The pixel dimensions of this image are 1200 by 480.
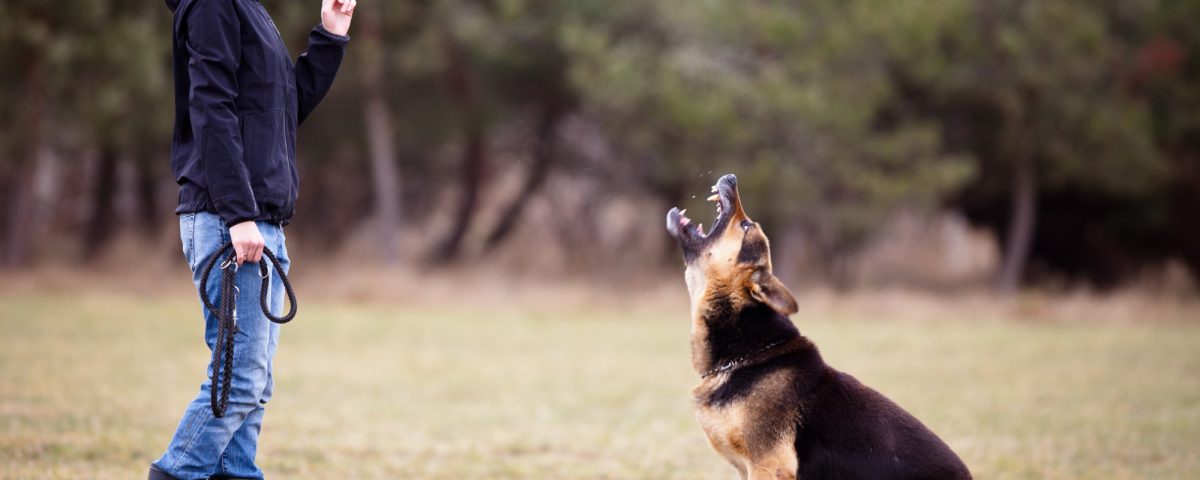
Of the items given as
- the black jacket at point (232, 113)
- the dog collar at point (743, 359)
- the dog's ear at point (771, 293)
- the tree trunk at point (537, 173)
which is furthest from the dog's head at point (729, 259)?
the tree trunk at point (537, 173)

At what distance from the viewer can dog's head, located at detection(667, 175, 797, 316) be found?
4688 mm

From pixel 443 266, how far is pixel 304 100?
18926 mm

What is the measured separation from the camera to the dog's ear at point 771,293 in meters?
4.54

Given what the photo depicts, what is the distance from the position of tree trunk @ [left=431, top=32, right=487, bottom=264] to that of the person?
17.9 m

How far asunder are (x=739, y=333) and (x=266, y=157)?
6.65ft

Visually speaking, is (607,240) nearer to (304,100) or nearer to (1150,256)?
(1150,256)

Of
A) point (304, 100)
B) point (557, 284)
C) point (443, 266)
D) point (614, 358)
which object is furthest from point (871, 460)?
point (443, 266)

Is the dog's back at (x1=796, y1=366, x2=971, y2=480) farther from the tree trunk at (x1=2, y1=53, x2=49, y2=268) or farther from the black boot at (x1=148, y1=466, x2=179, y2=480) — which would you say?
the tree trunk at (x1=2, y1=53, x2=49, y2=268)

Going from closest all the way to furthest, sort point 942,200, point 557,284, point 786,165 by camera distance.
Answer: point 786,165 → point 557,284 → point 942,200

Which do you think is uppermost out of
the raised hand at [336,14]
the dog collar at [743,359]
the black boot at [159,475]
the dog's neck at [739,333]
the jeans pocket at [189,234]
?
the raised hand at [336,14]

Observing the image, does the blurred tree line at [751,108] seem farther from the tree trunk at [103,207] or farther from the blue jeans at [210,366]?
the blue jeans at [210,366]

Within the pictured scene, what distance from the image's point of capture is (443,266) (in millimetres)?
23328

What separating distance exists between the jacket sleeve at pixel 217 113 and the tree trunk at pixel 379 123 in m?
16.6

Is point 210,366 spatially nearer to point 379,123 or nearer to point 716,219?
point 716,219
